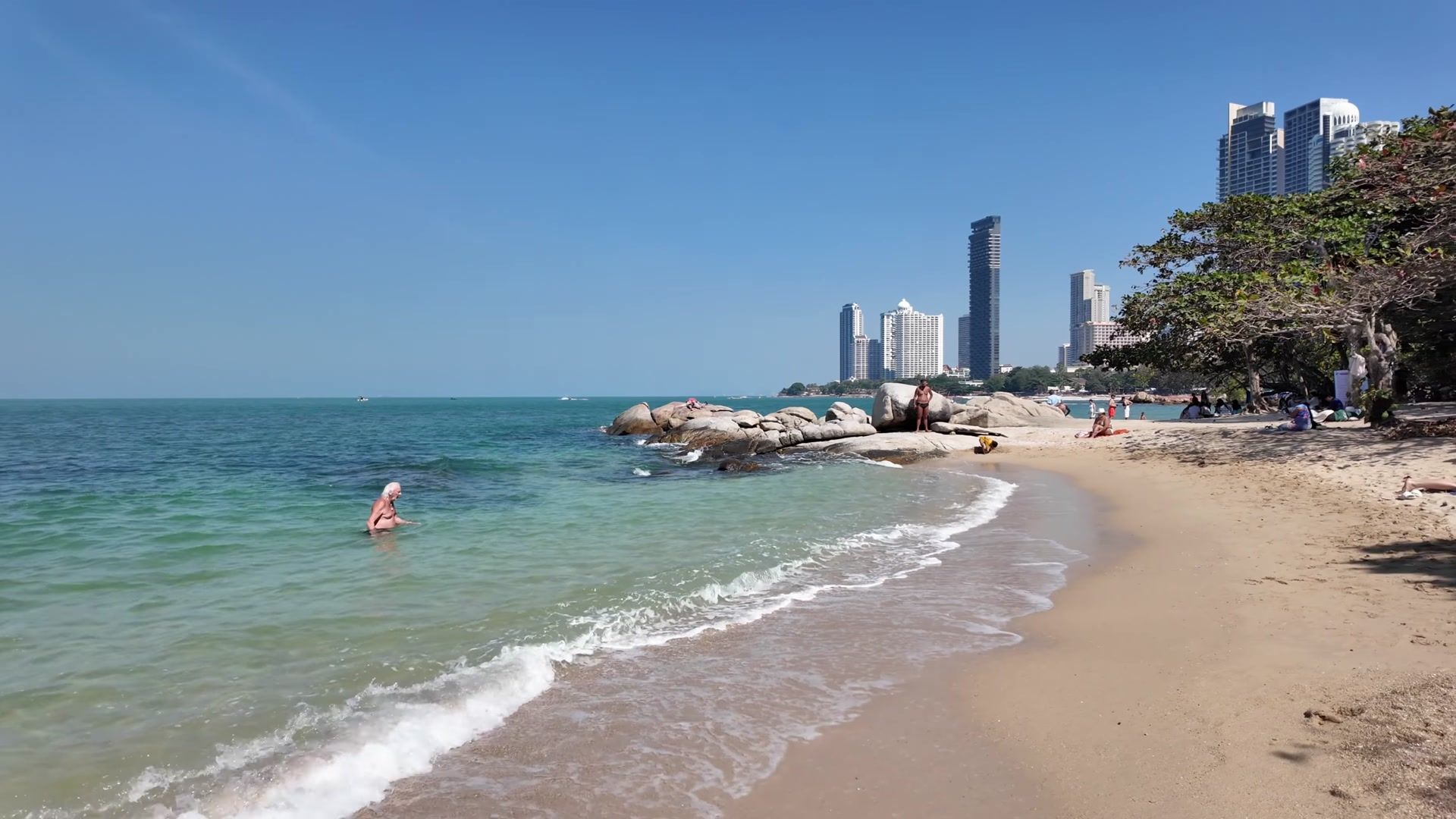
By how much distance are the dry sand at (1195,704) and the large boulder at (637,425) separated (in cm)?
3389

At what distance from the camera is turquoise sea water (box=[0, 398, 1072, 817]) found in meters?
4.53

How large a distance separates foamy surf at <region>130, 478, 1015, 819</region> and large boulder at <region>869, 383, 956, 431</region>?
21.0 metres

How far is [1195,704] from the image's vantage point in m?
4.86

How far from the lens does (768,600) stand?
809 cm

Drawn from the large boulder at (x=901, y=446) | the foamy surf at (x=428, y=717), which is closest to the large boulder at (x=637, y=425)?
the large boulder at (x=901, y=446)

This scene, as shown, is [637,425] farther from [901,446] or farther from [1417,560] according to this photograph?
[1417,560]

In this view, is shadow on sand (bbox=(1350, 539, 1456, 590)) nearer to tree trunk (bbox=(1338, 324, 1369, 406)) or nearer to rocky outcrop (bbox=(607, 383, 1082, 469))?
rocky outcrop (bbox=(607, 383, 1082, 469))

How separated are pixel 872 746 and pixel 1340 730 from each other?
262 cm

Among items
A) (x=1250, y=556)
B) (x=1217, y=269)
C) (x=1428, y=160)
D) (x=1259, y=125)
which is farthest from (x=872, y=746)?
(x=1259, y=125)

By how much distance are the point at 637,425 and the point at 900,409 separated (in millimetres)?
17936

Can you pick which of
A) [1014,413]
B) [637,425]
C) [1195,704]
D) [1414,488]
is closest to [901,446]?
[1014,413]

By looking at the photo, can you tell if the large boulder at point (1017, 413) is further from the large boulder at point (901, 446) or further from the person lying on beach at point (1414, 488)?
the person lying on beach at point (1414, 488)

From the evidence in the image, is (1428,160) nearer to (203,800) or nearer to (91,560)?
(203,800)

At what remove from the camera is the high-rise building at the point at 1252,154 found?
106312 mm
